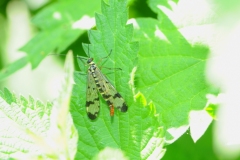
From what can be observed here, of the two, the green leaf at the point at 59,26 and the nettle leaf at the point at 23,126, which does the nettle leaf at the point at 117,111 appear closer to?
the nettle leaf at the point at 23,126

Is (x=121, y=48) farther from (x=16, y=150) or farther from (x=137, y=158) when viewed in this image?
(x=16, y=150)

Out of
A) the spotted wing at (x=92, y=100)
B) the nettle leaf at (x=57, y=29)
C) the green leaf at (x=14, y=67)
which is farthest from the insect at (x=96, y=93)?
the green leaf at (x=14, y=67)

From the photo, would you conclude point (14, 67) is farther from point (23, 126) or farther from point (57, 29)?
point (23, 126)

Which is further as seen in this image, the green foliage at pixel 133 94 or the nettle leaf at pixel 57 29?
the nettle leaf at pixel 57 29

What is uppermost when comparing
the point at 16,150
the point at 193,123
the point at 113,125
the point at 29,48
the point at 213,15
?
the point at 29,48

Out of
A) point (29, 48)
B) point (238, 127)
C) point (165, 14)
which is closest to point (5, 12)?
point (29, 48)

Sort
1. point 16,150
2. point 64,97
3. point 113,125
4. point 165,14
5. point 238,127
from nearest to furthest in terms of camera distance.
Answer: point 64,97 → point 16,150 → point 113,125 → point 238,127 → point 165,14

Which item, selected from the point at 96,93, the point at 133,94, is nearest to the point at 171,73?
the point at 133,94
